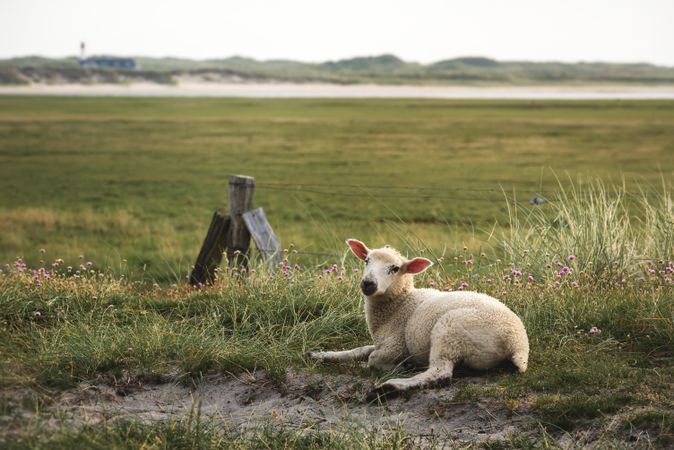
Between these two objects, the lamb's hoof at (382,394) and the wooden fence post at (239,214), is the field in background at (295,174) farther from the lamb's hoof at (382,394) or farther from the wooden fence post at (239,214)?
the lamb's hoof at (382,394)

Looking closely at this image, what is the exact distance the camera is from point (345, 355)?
265 inches

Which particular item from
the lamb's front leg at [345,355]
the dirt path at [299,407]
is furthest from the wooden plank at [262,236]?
the dirt path at [299,407]

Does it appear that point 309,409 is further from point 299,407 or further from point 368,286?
point 368,286

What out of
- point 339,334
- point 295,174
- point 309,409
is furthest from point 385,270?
point 295,174

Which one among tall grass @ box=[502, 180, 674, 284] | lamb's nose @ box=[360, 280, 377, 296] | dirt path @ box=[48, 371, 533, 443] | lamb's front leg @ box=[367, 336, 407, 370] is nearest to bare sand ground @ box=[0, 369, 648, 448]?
dirt path @ box=[48, 371, 533, 443]

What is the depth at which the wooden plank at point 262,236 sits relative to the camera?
33.5ft

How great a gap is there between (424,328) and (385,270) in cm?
53

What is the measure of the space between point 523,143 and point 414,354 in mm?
44757

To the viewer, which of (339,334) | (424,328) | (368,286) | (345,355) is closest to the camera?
(368,286)

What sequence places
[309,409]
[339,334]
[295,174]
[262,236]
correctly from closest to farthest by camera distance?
[309,409]
[339,334]
[262,236]
[295,174]

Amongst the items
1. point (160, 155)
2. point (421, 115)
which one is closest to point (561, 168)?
point (160, 155)

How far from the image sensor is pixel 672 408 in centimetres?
564

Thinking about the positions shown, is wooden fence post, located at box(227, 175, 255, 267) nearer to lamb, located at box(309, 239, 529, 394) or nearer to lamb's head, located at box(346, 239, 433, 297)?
lamb, located at box(309, 239, 529, 394)

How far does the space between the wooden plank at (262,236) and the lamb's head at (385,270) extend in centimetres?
372
